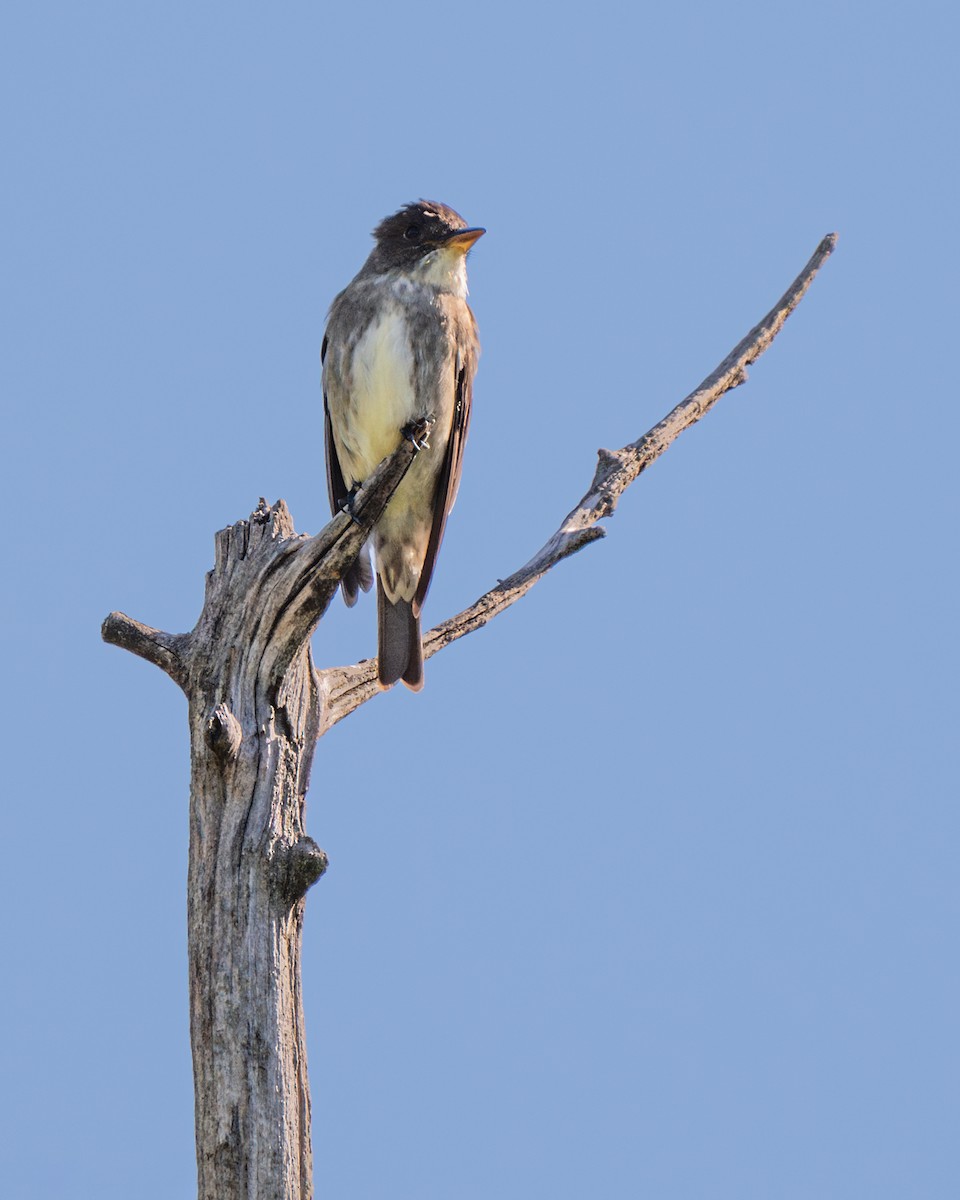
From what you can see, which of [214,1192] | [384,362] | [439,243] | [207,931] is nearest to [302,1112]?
[214,1192]

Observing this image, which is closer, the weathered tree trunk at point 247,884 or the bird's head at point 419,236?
the weathered tree trunk at point 247,884

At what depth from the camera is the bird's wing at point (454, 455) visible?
640cm

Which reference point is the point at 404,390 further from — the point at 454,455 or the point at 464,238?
the point at 464,238

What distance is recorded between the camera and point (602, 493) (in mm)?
5863

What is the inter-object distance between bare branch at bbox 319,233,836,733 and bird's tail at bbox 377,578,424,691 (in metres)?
0.08

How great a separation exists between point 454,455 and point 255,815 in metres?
2.57

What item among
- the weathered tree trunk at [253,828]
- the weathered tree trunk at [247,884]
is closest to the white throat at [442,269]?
the weathered tree trunk at [253,828]

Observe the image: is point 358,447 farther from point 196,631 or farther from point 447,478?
point 196,631

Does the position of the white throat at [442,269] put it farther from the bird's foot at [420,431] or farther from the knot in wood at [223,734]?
the knot in wood at [223,734]

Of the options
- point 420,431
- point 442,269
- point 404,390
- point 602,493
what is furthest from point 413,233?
point 602,493

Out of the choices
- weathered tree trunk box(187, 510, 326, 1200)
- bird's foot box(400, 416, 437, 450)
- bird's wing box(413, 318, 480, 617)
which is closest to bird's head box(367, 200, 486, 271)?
bird's wing box(413, 318, 480, 617)

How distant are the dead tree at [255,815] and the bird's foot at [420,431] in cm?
50

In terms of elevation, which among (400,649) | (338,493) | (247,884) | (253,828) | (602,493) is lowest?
(247,884)

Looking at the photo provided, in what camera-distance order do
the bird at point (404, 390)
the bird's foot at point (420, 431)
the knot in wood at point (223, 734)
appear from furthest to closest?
the bird at point (404, 390)
the bird's foot at point (420, 431)
the knot in wood at point (223, 734)
